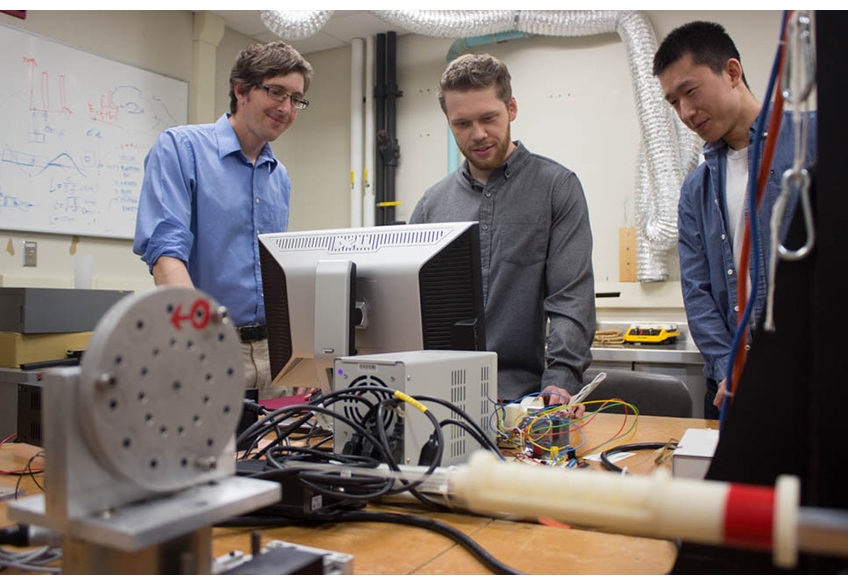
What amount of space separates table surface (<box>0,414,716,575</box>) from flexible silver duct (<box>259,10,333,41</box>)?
119 inches

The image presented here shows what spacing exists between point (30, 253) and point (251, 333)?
164 centimetres

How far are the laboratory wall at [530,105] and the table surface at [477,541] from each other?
8.77 feet

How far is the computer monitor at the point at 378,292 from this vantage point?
117cm

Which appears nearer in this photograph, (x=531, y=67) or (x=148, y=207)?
(x=148, y=207)

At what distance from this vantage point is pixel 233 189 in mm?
1991

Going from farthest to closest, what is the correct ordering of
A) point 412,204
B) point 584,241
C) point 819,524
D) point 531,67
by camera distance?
point 412,204
point 531,67
point 584,241
point 819,524

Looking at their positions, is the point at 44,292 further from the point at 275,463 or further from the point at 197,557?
the point at 197,557

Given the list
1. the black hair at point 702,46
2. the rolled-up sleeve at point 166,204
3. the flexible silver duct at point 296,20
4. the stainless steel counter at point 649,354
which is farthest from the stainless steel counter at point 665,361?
the flexible silver duct at point 296,20

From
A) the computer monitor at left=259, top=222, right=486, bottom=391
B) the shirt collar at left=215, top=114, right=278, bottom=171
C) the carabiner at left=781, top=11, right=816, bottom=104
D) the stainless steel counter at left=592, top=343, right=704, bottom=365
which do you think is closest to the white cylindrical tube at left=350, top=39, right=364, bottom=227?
the stainless steel counter at left=592, top=343, right=704, bottom=365

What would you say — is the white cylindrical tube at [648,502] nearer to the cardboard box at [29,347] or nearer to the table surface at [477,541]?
the table surface at [477,541]

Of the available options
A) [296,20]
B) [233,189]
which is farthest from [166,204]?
[296,20]

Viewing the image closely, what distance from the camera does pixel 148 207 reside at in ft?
5.88

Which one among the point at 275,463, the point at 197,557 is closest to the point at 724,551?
the point at 197,557

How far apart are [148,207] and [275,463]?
3.96 ft
